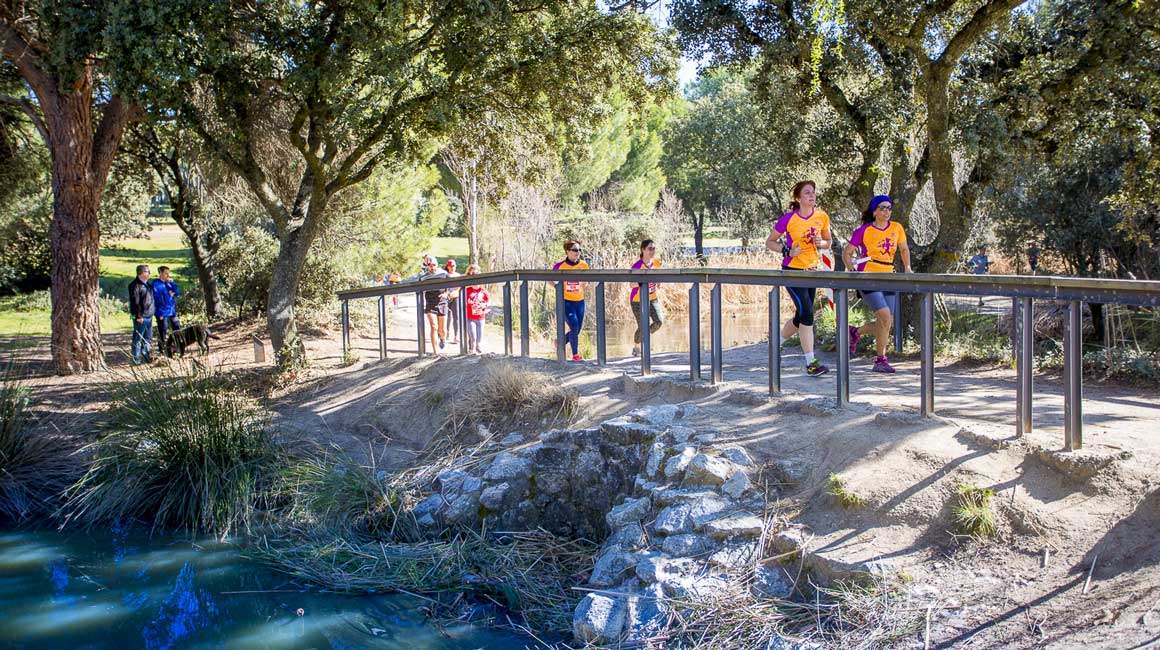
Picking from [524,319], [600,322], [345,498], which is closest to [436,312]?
[524,319]

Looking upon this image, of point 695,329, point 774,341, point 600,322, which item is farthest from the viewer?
point 600,322

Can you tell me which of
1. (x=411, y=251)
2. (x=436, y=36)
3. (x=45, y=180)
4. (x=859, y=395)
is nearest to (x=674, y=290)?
(x=411, y=251)

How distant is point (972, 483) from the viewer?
5266 mm

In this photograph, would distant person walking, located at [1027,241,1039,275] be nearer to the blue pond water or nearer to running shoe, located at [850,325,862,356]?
running shoe, located at [850,325,862,356]

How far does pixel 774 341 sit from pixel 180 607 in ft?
15.8

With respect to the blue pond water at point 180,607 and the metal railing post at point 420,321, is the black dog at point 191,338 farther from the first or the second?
the blue pond water at point 180,607

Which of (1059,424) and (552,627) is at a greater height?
(1059,424)

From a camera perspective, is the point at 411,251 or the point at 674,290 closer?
the point at 411,251

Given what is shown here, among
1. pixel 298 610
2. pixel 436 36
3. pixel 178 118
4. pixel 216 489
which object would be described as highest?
pixel 436 36

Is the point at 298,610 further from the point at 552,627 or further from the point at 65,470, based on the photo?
the point at 65,470

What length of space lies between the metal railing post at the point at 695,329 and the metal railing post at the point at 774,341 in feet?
2.69

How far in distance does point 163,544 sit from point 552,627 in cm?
391

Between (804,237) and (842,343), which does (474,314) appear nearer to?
(804,237)

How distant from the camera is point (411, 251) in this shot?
71.7 ft
